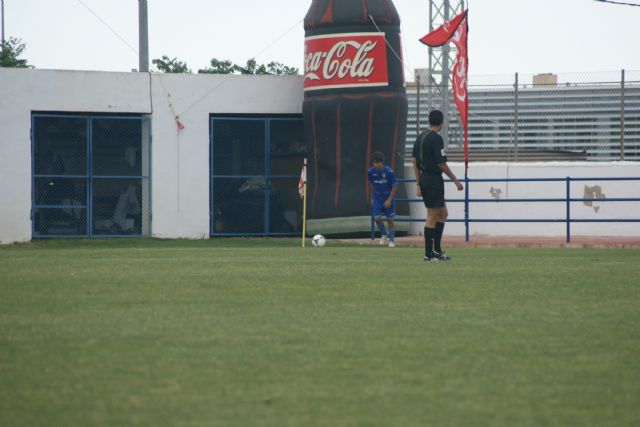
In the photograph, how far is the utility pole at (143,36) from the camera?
30.9 meters

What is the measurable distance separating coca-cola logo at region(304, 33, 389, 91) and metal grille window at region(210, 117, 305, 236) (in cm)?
237

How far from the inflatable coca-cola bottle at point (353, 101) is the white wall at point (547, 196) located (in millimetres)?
2035

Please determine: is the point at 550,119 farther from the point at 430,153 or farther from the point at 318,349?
the point at 318,349

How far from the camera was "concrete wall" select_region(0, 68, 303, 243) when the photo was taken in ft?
86.3

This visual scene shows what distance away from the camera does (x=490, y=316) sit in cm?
848

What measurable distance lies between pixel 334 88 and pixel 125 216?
597cm

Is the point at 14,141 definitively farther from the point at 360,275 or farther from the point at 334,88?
the point at 360,275

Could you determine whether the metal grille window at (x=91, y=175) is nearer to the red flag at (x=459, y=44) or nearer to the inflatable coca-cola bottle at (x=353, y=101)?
the inflatable coca-cola bottle at (x=353, y=101)

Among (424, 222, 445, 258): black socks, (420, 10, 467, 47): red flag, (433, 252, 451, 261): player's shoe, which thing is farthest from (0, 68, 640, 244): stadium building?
(424, 222, 445, 258): black socks

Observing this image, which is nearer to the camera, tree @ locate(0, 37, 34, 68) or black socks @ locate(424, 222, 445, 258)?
black socks @ locate(424, 222, 445, 258)

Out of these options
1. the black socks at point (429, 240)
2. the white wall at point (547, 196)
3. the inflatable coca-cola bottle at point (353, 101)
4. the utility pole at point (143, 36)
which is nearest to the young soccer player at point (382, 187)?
the inflatable coca-cola bottle at point (353, 101)

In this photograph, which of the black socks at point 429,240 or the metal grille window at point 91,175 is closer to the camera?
the black socks at point 429,240

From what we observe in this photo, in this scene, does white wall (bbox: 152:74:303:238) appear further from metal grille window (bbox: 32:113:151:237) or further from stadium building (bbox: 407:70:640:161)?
stadium building (bbox: 407:70:640:161)

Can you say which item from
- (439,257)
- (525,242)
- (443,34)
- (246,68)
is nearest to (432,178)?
(439,257)
